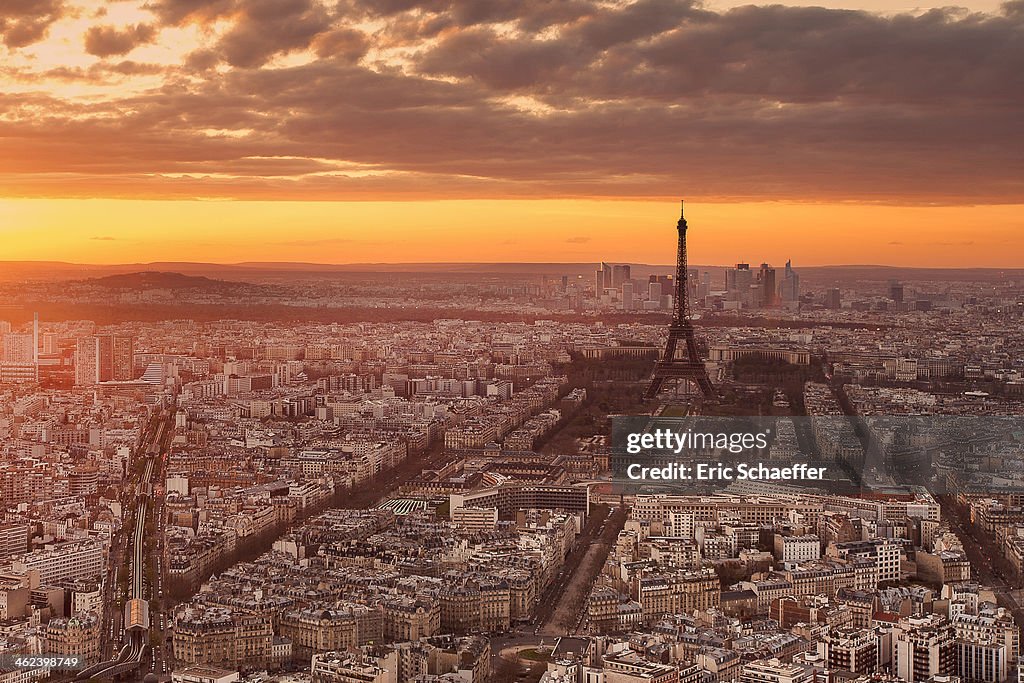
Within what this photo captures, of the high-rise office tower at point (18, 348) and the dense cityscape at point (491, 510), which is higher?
the high-rise office tower at point (18, 348)

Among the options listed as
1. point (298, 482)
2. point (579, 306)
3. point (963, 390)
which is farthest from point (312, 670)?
point (579, 306)

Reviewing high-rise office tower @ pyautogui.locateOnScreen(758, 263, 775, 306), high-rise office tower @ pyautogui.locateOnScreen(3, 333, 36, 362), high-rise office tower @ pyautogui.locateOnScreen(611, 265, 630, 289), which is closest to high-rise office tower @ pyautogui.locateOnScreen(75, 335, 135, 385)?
high-rise office tower @ pyautogui.locateOnScreen(3, 333, 36, 362)

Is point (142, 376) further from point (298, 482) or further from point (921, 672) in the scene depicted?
point (921, 672)

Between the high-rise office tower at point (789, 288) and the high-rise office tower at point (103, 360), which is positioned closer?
the high-rise office tower at point (103, 360)

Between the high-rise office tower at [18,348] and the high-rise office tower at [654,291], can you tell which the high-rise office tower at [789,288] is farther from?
the high-rise office tower at [18,348]

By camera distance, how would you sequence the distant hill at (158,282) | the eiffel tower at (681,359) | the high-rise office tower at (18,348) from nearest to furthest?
the eiffel tower at (681,359)
the high-rise office tower at (18,348)
the distant hill at (158,282)

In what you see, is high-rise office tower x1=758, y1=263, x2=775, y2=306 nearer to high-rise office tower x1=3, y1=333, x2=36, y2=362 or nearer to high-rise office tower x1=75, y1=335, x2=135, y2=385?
high-rise office tower x1=75, y1=335, x2=135, y2=385

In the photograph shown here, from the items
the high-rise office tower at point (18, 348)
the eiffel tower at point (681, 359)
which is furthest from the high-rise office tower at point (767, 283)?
the high-rise office tower at point (18, 348)
